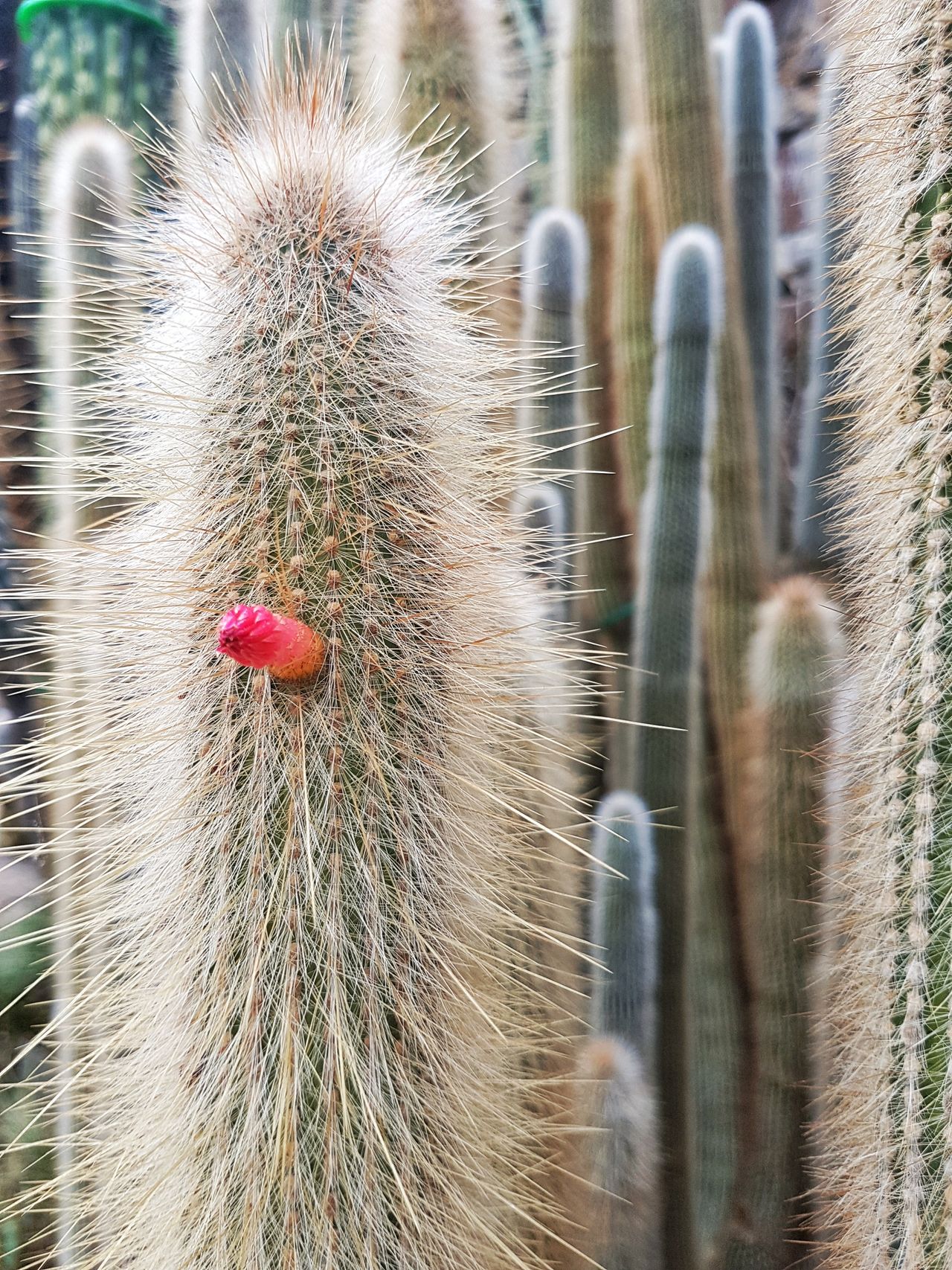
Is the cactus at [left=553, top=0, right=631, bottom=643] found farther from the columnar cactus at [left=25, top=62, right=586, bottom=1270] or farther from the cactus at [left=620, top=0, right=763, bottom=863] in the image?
the columnar cactus at [left=25, top=62, right=586, bottom=1270]

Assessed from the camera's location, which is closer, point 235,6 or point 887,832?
point 887,832

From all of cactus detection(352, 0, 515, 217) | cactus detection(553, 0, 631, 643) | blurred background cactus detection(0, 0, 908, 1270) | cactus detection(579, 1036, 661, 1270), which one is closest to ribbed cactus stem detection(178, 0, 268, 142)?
blurred background cactus detection(0, 0, 908, 1270)

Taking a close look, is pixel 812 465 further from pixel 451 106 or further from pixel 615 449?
pixel 451 106

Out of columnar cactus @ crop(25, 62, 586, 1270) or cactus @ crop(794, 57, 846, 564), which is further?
cactus @ crop(794, 57, 846, 564)

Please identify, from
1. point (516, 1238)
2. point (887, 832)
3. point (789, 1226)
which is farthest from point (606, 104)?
point (789, 1226)

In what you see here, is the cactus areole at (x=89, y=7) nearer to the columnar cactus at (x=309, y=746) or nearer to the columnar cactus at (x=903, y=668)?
the columnar cactus at (x=309, y=746)

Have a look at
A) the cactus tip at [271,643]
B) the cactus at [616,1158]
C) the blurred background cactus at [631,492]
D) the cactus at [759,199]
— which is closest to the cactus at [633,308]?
the blurred background cactus at [631,492]

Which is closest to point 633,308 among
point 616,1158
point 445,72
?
point 445,72
